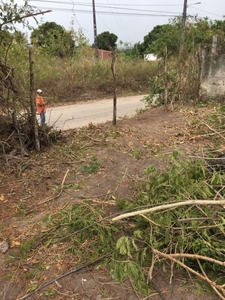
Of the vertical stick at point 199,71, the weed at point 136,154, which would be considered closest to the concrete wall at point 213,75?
the vertical stick at point 199,71

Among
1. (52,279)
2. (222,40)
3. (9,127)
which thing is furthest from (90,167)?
(222,40)

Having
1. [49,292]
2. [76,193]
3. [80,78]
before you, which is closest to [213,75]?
[76,193]

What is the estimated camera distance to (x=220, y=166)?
3510 mm

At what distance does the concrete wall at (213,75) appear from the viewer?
8547mm

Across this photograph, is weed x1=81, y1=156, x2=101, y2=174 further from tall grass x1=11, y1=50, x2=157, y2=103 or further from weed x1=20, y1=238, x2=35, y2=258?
tall grass x1=11, y1=50, x2=157, y2=103

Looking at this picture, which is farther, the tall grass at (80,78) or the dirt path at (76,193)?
the tall grass at (80,78)

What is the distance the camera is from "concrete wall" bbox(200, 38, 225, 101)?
28.0 feet

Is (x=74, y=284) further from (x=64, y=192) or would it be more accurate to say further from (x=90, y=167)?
(x=90, y=167)

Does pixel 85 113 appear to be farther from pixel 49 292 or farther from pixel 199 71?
pixel 49 292

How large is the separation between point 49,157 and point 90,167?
81 centimetres

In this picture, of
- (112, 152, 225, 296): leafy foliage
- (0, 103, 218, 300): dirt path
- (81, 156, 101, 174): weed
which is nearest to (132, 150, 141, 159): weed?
(0, 103, 218, 300): dirt path

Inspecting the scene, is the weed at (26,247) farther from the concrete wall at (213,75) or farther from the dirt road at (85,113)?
the concrete wall at (213,75)

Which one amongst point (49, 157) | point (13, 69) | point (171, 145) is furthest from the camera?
point (171, 145)

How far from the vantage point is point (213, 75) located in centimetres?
868
